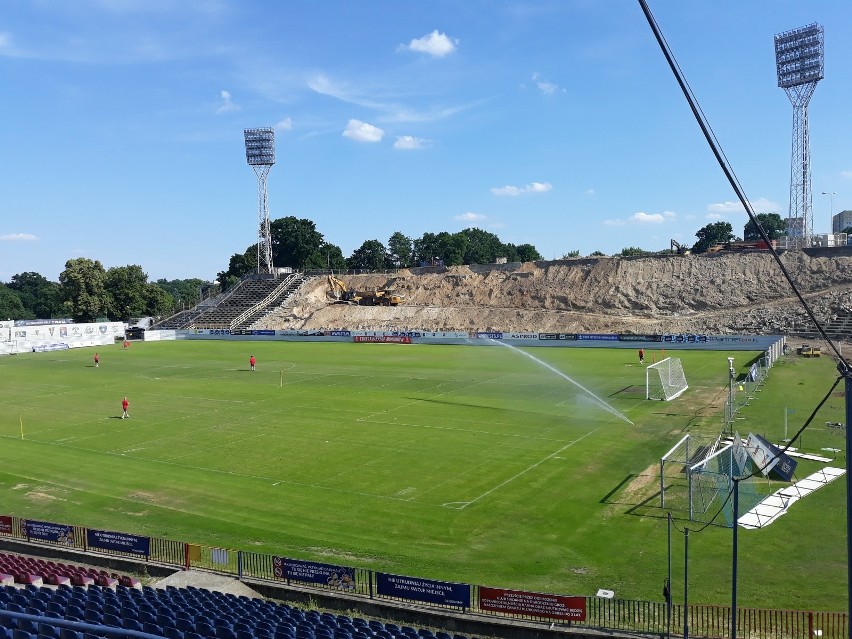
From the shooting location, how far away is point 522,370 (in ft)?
201

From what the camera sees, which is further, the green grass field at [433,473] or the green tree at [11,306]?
the green tree at [11,306]

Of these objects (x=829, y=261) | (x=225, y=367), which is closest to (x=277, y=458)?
(x=225, y=367)

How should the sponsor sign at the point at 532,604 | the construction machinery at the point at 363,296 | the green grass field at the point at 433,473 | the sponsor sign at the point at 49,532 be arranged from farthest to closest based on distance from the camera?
the construction machinery at the point at 363,296, the sponsor sign at the point at 49,532, the green grass field at the point at 433,473, the sponsor sign at the point at 532,604

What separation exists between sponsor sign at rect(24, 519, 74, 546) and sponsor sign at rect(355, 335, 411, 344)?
2880 inches

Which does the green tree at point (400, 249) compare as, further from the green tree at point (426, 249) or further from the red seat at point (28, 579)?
the red seat at point (28, 579)

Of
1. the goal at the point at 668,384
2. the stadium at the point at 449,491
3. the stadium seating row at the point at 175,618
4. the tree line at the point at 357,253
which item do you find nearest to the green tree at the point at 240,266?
the tree line at the point at 357,253

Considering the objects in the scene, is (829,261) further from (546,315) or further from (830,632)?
(830,632)

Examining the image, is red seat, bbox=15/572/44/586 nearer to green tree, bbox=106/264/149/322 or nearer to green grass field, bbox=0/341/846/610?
green grass field, bbox=0/341/846/610

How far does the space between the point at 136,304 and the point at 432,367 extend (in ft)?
256

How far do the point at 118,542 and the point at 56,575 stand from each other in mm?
2678

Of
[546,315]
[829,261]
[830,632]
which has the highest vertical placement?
[829,261]

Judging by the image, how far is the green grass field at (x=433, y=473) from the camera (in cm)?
2016

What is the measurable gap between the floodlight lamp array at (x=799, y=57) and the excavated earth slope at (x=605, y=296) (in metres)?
24.0

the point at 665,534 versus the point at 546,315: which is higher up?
the point at 546,315
